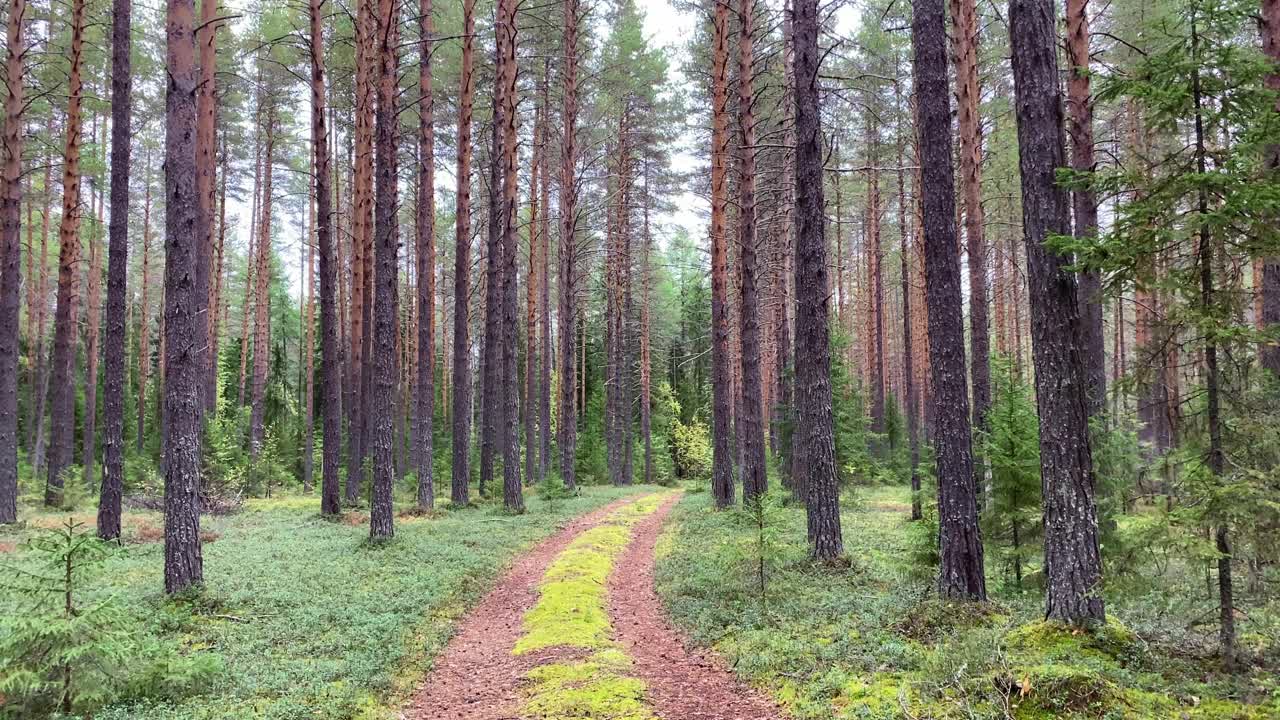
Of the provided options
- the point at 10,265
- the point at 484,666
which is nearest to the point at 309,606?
the point at 484,666

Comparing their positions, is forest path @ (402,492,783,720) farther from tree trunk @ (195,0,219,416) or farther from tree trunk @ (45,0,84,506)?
tree trunk @ (45,0,84,506)

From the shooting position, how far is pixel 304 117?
2972 cm

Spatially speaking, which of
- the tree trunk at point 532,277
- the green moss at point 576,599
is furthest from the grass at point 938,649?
the tree trunk at point 532,277

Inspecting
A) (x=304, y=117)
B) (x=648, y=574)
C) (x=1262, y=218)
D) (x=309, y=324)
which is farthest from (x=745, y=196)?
(x=309, y=324)

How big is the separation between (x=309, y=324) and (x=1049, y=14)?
3502 cm

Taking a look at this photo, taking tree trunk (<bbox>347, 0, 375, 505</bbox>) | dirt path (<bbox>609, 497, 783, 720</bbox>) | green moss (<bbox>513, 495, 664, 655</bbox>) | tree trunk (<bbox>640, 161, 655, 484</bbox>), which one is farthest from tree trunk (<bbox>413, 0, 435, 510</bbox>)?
tree trunk (<bbox>640, 161, 655, 484</bbox>)

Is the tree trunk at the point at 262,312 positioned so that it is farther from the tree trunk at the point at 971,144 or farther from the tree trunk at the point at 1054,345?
the tree trunk at the point at 1054,345

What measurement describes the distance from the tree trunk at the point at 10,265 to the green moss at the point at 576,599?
41.3 feet

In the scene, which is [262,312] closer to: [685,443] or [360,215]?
[360,215]

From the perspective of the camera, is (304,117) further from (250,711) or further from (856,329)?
(856,329)

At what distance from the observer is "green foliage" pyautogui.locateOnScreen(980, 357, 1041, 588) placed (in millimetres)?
8398

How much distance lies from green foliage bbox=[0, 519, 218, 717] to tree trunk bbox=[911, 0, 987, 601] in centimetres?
747

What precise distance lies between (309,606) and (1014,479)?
9.05m

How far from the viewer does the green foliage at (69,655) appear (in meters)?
4.36
